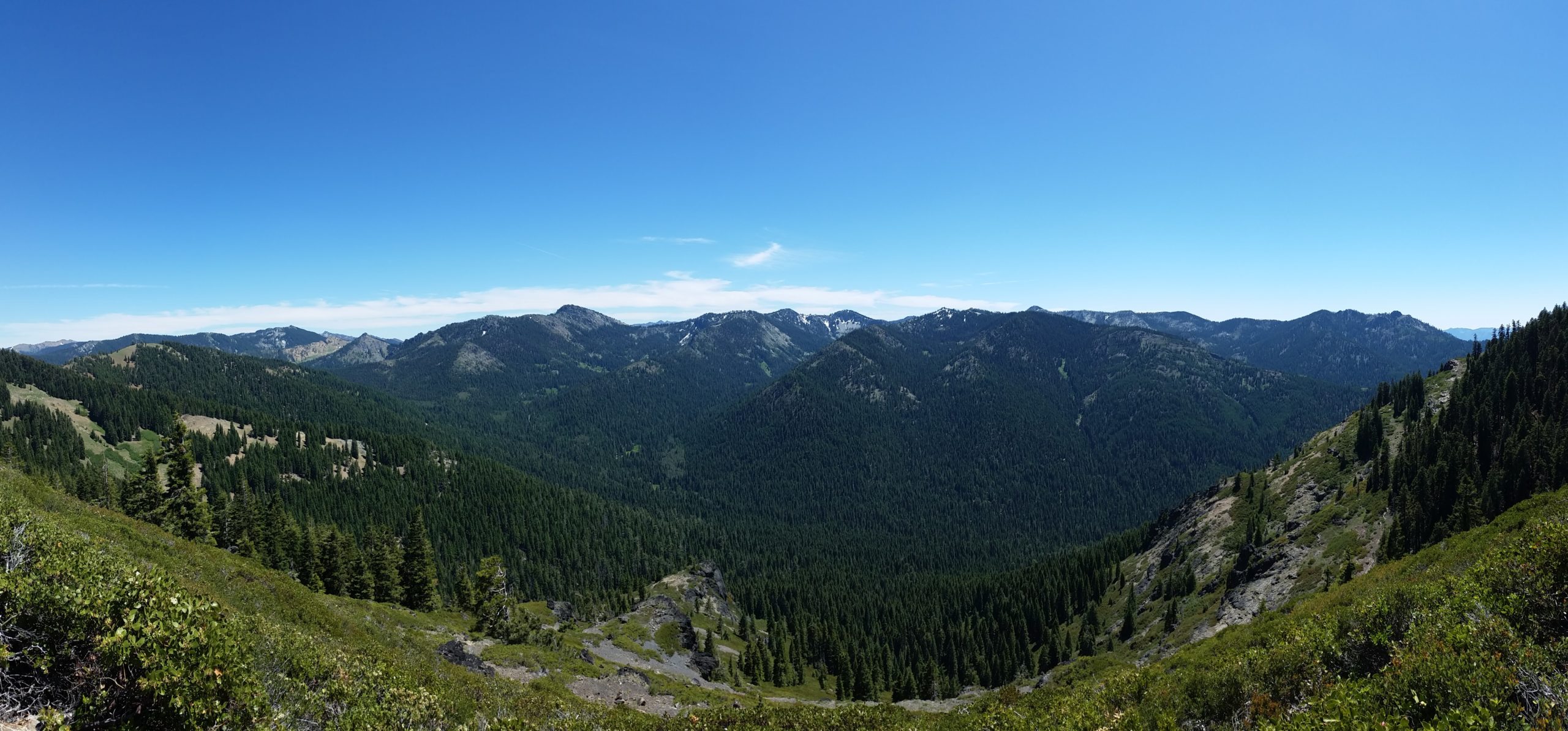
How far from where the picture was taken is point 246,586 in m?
43.1

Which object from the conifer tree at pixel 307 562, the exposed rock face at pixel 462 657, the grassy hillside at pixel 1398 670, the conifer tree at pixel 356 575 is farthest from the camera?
the conifer tree at pixel 356 575

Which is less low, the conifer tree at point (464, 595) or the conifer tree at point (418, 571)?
the conifer tree at point (418, 571)

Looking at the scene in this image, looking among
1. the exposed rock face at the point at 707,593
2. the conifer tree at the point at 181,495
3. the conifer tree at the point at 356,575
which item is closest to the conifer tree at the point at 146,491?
the conifer tree at the point at 181,495

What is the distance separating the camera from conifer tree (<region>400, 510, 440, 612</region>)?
88.6 meters

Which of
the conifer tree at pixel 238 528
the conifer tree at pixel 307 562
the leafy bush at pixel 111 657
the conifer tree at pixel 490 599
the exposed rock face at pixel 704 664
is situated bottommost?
the exposed rock face at pixel 704 664

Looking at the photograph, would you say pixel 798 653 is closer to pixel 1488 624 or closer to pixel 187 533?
pixel 187 533

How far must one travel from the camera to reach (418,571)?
89625mm

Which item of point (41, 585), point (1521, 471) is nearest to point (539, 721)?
point (41, 585)

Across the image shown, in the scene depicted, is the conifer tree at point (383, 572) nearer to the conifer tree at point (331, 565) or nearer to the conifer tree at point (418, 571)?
the conifer tree at point (418, 571)

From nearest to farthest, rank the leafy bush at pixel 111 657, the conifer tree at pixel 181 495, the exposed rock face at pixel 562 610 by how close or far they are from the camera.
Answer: the leafy bush at pixel 111 657 → the conifer tree at pixel 181 495 → the exposed rock face at pixel 562 610

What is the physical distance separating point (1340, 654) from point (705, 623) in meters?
140

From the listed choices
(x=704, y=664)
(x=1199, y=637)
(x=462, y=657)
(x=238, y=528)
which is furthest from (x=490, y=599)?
(x=1199, y=637)

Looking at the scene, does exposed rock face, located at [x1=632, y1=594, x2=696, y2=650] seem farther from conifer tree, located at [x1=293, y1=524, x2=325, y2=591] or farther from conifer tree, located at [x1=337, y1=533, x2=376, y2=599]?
conifer tree, located at [x1=293, y1=524, x2=325, y2=591]

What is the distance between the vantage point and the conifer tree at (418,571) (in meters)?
88.6
